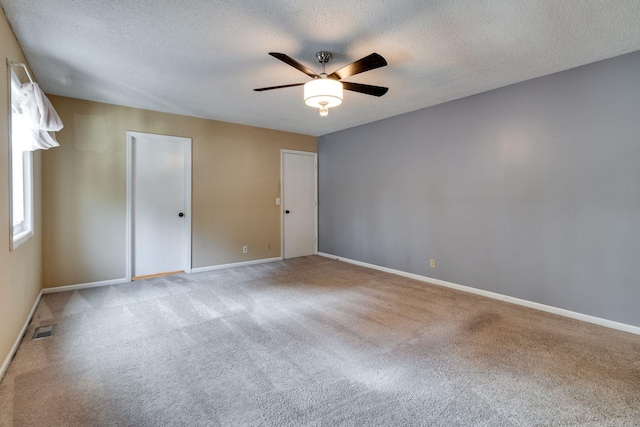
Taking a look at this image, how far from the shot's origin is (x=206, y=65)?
288 centimetres

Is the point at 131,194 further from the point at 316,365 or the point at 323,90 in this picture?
the point at 316,365

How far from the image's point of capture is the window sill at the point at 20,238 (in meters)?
2.36

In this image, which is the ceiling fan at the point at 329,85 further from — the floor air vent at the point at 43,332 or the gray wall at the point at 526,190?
the floor air vent at the point at 43,332

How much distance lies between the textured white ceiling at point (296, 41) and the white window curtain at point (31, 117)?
0.40m

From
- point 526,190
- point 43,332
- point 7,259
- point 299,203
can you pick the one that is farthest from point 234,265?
point 526,190

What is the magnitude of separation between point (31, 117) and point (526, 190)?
4.83 metres

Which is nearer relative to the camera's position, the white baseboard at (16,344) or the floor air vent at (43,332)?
the white baseboard at (16,344)

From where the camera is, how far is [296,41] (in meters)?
2.44

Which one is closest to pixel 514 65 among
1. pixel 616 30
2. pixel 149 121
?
pixel 616 30

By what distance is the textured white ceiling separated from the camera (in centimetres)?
203

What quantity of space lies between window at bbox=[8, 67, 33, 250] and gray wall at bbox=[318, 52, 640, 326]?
4278 mm

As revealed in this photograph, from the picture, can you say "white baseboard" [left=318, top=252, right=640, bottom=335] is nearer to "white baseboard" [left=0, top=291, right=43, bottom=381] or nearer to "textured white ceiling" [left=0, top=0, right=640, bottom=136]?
"textured white ceiling" [left=0, top=0, right=640, bottom=136]

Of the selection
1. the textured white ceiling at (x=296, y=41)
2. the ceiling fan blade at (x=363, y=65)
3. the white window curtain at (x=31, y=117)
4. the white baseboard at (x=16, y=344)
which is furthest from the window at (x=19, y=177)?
the ceiling fan blade at (x=363, y=65)

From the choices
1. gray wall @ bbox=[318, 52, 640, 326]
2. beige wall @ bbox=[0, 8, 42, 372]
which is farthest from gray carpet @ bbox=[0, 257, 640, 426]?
gray wall @ bbox=[318, 52, 640, 326]
